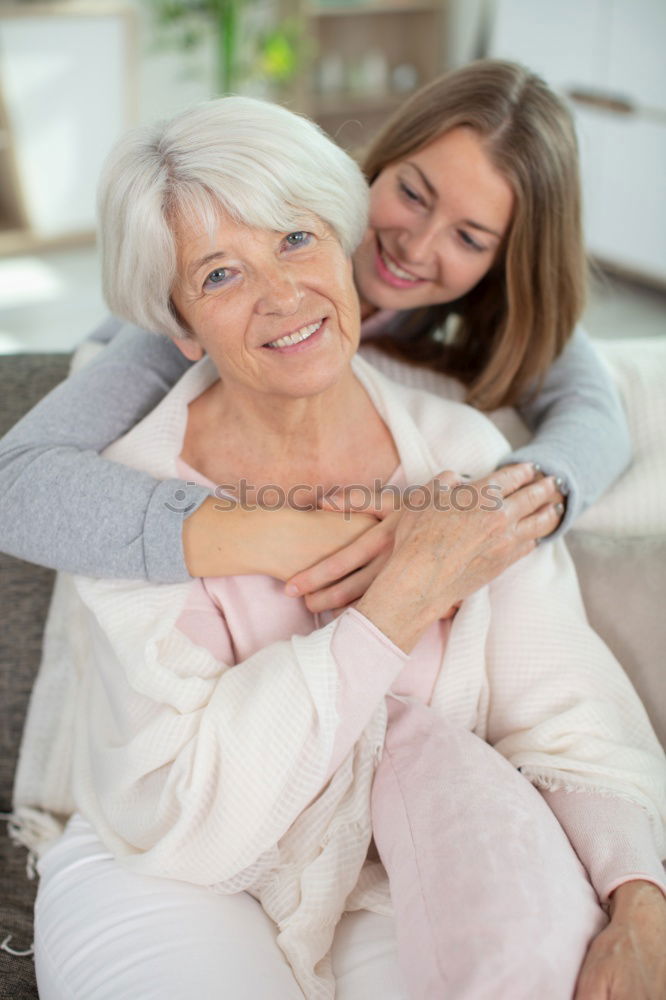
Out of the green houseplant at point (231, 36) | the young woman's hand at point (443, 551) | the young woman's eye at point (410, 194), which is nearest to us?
the young woman's hand at point (443, 551)

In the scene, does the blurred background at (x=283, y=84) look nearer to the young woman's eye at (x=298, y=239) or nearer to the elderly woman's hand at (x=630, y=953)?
the young woman's eye at (x=298, y=239)

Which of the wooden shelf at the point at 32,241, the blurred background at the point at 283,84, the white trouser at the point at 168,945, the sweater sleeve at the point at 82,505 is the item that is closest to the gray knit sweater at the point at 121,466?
the sweater sleeve at the point at 82,505

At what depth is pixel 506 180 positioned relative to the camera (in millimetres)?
1577

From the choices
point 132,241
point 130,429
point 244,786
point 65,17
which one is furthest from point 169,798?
point 65,17

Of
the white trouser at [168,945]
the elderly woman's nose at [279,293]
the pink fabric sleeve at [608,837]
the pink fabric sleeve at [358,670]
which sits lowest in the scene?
the white trouser at [168,945]

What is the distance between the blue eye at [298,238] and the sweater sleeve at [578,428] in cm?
46

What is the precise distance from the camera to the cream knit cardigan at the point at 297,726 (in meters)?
1.16

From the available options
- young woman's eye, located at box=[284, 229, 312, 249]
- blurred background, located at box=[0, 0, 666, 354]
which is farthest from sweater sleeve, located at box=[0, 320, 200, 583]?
blurred background, located at box=[0, 0, 666, 354]

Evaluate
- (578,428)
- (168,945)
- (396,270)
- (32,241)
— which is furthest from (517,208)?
(32,241)

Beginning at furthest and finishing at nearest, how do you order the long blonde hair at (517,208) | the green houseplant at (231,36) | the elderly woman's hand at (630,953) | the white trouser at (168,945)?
the green houseplant at (231,36) < the long blonde hair at (517,208) < the white trouser at (168,945) < the elderly woman's hand at (630,953)

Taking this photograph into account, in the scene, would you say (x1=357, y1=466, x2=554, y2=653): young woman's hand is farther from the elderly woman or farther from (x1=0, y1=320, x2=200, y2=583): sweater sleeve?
(x1=0, y1=320, x2=200, y2=583): sweater sleeve

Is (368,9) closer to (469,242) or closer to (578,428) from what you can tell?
(469,242)

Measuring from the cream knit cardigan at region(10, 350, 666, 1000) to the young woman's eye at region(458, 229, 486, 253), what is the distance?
14.8 inches

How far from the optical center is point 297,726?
115 centimetres
